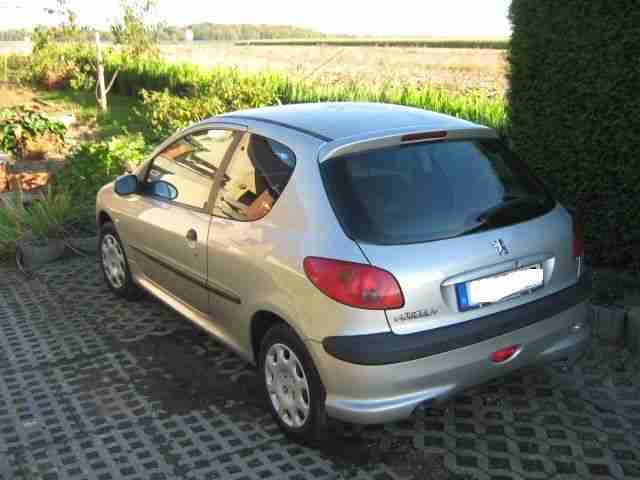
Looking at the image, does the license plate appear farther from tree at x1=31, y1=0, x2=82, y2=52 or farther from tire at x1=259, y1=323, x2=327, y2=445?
tree at x1=31, y1=0, x2=82, y2=52

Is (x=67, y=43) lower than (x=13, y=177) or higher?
higher

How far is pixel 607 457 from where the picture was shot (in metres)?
3.66

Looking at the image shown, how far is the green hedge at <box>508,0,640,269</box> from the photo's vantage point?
534 cm

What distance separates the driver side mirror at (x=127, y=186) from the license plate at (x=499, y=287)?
2.80 meters

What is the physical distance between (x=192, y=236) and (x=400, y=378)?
1.70m

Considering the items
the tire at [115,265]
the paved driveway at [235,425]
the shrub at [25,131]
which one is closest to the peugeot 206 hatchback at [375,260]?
the paved driveway at [235,425]

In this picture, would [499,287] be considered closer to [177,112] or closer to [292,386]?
[292,386]

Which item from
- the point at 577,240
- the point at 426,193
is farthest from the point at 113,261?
the point at 577,240

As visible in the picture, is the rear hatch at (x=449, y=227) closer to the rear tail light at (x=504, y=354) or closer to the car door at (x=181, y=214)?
the rear tail light at (x=504, y=354)

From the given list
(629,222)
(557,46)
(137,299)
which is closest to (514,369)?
(629,222)

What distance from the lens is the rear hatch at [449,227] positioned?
334cm

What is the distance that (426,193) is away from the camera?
142 inches

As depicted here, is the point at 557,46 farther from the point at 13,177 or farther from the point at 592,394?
the point at 13,177

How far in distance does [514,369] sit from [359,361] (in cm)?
88
